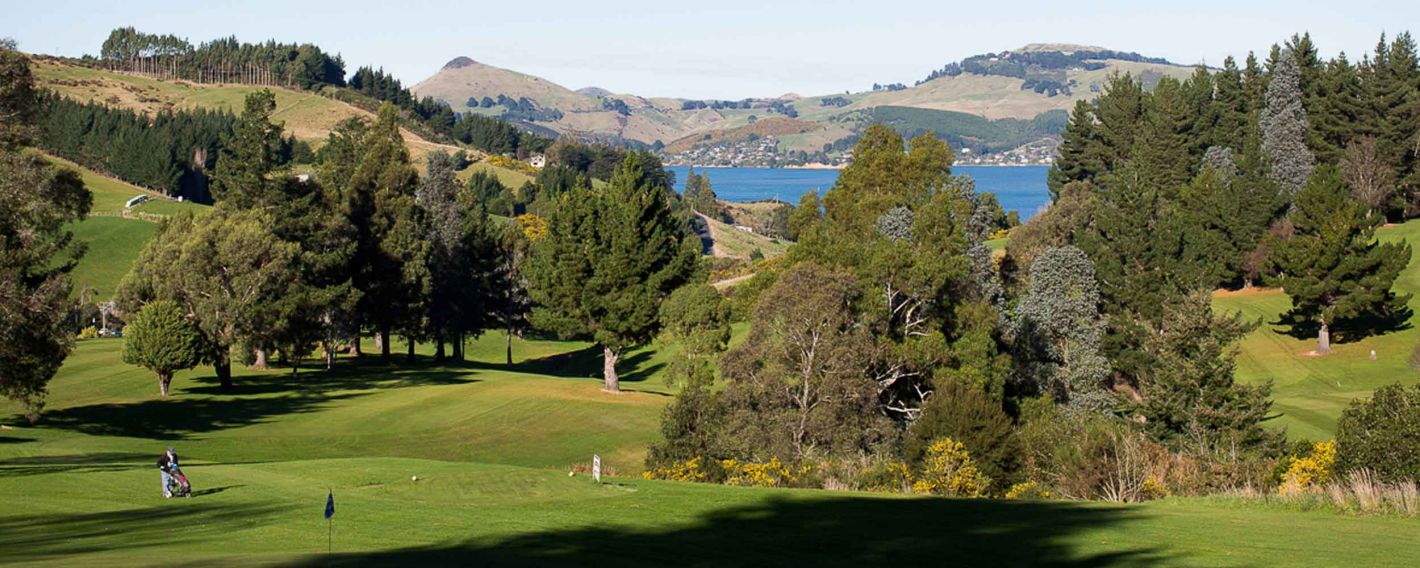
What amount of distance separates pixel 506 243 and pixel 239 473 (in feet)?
210

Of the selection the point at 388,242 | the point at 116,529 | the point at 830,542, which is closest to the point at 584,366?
the point at 388,242

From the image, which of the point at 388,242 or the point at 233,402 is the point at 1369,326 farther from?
the point at 233,402

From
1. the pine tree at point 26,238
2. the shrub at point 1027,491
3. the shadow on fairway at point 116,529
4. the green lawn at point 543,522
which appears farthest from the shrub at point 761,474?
the pine tree at point 26,238

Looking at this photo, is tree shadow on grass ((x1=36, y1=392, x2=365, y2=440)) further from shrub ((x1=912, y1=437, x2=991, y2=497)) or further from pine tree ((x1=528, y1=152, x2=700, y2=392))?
shrub ((x1=912, y1=437, x2=991, y2=497))

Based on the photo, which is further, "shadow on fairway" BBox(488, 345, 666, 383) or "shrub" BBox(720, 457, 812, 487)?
"shadow on fairway" BBox(488, 345, 666, 383)

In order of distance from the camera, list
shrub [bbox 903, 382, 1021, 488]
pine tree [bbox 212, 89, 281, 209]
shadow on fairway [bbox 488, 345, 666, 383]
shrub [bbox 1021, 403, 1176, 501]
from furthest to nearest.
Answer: shadow on fairway [bbox 488, 345, 666, 383]
pine tree [bbox 212, 89, 281, 209]
shrub [bbox 903, 382, 1021, 488]
shrub [bbox 1021, 403, 1176, 501]

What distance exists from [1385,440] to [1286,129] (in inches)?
3096

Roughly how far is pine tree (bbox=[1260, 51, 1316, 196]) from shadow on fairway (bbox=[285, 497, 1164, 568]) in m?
77.7

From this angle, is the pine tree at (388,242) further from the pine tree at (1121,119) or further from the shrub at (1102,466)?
the pine tree at (1121,119)

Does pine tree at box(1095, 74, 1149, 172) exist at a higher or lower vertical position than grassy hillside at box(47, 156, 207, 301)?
higher

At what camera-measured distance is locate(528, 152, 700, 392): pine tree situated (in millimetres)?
60875

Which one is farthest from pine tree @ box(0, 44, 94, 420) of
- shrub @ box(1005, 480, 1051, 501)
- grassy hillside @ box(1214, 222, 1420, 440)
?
grassy hillside @ box(1214, 222, 1420, 440)

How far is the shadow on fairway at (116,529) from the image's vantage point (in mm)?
18156

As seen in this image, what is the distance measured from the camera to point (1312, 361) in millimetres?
75125
